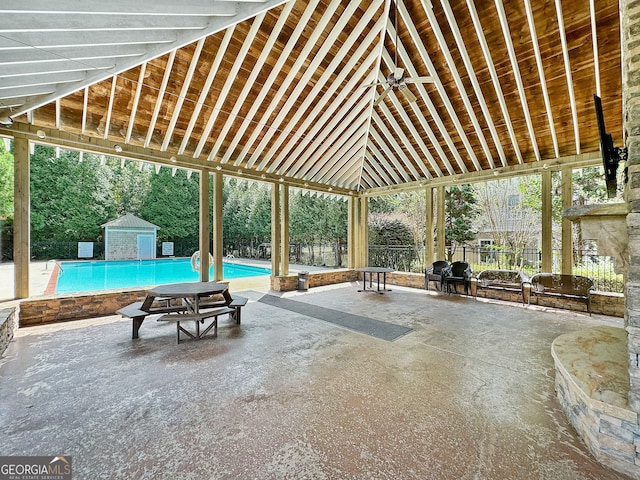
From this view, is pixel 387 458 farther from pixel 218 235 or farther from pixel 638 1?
pixel 218 235

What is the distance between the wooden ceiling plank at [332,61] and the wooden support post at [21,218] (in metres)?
4.50

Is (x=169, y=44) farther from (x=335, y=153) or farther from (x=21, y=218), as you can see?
(x=335, y=153)

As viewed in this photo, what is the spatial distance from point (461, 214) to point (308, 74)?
9.84 metres

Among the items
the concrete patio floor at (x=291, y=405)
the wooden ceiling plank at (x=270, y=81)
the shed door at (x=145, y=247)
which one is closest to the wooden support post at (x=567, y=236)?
the concrete patio floor at (x=291, y=405)

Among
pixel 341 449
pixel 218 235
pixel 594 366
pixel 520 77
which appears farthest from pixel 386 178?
pixel 341 449

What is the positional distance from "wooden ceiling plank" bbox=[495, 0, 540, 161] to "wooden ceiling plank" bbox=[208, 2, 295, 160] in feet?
10.1

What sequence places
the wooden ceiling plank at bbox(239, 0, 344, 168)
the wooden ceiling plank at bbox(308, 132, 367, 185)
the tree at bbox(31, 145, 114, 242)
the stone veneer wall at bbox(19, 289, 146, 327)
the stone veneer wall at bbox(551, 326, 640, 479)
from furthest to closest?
1. the tree at bbox(31, 145, 114, 242)
2. the wooden ceiling plank at bbox(308, 132, 367, 185)
3. the stone veneer wall at bbox(19, 289, 146, 327)
4. the wooden ceiling plank at bbox(239, 0, 344, 168)
5. the stone veneer wall at bbox(551, 326, 640, 479)

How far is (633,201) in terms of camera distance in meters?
1.97

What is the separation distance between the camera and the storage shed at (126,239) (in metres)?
16.5

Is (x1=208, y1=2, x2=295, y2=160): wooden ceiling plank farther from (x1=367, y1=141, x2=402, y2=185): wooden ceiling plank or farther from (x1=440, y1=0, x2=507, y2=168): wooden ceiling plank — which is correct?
(x1=367, y1=141, x2=402, y2=185): wooden ceiling plank

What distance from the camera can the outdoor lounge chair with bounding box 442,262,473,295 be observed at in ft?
24.8

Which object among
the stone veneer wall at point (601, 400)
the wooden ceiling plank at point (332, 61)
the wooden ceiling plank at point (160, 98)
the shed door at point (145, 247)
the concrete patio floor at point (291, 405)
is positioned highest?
the wooden ceiling plank at point (332, 61)

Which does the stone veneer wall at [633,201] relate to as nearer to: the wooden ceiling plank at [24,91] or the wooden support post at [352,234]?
the wooden ceiling plank at [24,91]

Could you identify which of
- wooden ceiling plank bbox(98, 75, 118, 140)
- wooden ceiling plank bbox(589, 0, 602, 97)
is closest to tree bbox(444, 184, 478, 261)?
wooden ceiling plank bbox(589, 0, 602, 97)
